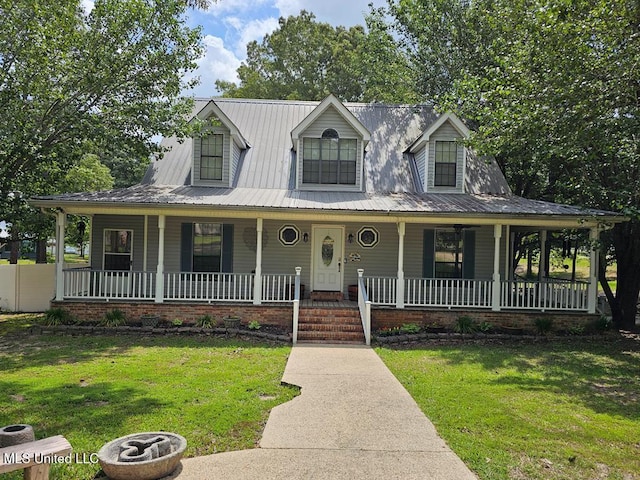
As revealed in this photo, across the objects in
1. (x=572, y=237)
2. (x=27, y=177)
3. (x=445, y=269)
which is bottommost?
(x=445, y=269)

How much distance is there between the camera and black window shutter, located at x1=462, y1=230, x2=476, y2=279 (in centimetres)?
1389

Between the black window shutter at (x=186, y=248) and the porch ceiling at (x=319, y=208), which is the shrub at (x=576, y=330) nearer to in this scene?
the porch ceiling at (x=319, y=208)

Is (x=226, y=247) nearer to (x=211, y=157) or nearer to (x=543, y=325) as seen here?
(x=211, y=157)

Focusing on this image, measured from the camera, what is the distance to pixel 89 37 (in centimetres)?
1208

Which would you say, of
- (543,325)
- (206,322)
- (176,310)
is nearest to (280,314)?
(206,322)

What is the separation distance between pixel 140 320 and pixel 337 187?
23.1 feet

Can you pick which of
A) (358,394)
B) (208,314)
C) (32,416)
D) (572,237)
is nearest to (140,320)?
(208,314)

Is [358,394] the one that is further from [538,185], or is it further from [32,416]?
[538,185]

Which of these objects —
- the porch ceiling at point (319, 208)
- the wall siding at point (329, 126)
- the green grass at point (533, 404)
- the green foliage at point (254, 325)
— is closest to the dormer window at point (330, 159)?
the wall siding at point (329, 126)

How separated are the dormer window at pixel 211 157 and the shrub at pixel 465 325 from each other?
8.37 metres

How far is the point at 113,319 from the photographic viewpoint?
459 inches

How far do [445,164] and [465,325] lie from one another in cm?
546

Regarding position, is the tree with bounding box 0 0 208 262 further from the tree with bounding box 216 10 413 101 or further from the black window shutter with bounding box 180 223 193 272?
the tree with bounding box 216 10 413 101

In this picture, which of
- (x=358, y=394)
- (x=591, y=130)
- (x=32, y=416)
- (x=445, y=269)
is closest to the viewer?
(x=32, y=416)
